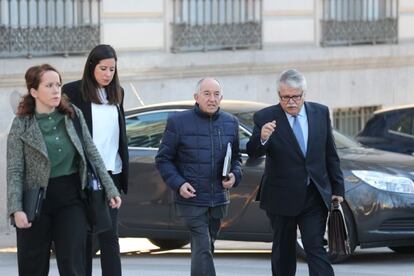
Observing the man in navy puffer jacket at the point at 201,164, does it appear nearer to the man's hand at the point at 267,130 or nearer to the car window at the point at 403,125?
the man's hand at the point at 267,130

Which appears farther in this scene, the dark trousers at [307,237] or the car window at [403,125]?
the car window at [403,125]

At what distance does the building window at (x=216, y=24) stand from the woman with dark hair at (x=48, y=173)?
10.0 metres

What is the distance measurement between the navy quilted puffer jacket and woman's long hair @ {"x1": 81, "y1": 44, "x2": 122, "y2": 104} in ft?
1.63

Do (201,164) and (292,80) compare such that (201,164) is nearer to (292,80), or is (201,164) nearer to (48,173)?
(292,80)

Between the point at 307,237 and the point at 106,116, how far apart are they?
1.63 m

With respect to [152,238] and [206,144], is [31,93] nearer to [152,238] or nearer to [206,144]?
[206,144]

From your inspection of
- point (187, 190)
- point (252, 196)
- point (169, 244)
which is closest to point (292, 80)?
point (187, 190)

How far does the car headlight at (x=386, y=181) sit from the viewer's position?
1230cm

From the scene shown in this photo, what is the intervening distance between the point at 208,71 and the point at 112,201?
10.1 m

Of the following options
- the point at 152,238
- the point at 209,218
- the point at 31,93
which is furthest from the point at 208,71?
the point at 31,93

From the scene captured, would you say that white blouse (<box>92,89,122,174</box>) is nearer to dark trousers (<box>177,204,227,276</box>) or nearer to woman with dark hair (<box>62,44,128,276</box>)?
woman with dark hair (<box>62,44,128,276</box>)

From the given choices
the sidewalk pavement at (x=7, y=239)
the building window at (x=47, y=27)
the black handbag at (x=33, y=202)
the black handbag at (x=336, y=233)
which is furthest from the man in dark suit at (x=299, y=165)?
the building window at (x=47, y=27)

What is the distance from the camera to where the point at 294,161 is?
31.5ft

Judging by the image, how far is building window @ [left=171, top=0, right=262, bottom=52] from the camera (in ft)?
61.6
